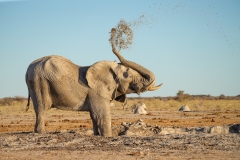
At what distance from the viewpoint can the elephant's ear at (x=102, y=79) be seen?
1630 cm

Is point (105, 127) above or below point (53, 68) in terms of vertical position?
below

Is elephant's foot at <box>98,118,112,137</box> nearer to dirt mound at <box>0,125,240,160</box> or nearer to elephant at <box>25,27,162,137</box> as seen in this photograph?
elephant at <box>25,27,162,137</box>

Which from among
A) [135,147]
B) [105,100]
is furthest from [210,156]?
[105,100]

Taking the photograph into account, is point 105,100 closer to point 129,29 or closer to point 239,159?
point 129,29

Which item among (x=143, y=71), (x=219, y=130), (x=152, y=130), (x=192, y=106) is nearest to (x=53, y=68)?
(x=143, y=71)

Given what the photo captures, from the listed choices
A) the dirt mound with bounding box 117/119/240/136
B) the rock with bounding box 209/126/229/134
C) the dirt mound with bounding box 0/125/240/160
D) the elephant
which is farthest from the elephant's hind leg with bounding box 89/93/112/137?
the rock with bounding box 209/126/229/134

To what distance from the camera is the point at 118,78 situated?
1653cm

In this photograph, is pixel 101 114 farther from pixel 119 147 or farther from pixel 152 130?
pixel 119 147

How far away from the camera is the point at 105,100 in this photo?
16.2 m

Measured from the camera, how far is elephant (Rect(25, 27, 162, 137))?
639 inches

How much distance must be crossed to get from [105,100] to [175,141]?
129 inches

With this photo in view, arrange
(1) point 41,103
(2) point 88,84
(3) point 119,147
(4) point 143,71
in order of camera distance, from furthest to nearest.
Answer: (1) point 41,103 → (4) point 143,71 → (2) point 88,84 → (3) point 119,147

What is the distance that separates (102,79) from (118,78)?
48cm

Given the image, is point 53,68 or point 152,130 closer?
point 152,130
